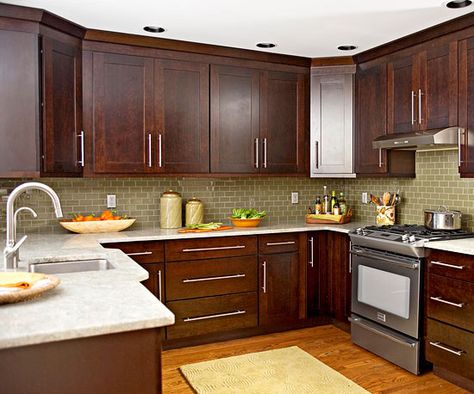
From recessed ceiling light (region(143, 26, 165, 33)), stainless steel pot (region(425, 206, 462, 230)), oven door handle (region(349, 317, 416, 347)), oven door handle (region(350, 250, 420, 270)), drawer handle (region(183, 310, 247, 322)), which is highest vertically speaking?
recessed ceiling light (region(143, 26, 165, 33))

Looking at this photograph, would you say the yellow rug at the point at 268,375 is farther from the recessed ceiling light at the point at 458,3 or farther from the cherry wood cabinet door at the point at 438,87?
the recessed ceiling light at the point at 458,3

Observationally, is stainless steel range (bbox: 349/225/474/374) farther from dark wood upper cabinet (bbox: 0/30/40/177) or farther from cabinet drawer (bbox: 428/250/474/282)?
dark wood upper cabinet (bbox: 0/30/40/177)

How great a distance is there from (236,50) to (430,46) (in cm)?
153

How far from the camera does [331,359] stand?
11.7 feet

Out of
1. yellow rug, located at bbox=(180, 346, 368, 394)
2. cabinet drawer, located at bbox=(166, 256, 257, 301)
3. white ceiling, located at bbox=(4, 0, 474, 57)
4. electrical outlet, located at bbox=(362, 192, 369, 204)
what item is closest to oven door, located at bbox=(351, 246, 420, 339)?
yellow rug, located at bbox=(180, 346, 368, 394)

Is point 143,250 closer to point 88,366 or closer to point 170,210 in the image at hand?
point 170,210

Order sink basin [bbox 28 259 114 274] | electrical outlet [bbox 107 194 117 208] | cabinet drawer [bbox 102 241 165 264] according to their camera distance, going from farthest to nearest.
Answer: electrical outlet [bbox 107 194 117 208]
cabinet drawer [bbox 102 241 165 264]
sink basin [bbox 28 259 114 274]

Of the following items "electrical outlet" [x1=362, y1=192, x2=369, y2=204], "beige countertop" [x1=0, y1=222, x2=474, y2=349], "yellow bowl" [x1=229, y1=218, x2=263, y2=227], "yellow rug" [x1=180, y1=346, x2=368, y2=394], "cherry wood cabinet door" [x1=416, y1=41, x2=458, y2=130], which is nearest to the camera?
"beige countertop" [x1=0, y1=222, x2=474, y2=349]

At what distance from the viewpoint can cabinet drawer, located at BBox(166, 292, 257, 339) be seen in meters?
3.80

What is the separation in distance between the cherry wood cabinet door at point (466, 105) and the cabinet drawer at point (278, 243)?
1.45 m

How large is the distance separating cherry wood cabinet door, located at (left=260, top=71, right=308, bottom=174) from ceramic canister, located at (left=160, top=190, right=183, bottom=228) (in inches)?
32.1

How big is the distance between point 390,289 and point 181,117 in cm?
209

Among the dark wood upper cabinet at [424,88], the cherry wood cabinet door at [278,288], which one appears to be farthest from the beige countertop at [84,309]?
the dark wood upper cabinet at [424,88]

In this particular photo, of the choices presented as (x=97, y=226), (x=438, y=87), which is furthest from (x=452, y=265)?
(x=97, y=226)
